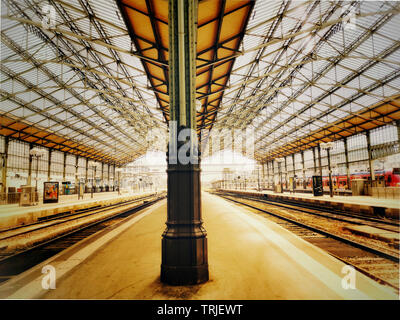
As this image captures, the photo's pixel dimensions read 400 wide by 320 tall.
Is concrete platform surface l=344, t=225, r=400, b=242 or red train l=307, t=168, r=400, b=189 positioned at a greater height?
red train l=307, t=168, r=400, b=189

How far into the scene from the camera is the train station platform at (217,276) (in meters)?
2.84

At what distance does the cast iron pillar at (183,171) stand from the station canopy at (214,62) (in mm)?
4156

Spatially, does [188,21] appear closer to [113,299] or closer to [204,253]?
[204,253]

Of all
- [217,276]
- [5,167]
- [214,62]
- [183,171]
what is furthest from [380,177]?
[5,167]

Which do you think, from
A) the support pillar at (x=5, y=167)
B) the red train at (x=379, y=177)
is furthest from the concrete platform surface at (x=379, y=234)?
the support pillar at (x=5, y=167)

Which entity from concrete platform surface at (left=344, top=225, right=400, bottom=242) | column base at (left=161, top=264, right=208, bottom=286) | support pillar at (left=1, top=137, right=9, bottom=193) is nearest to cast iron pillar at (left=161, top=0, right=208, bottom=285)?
column base at (left=161, top=264, right=208, bottom=286)

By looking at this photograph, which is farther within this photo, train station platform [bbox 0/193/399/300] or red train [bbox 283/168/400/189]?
red train [bbox 283/168/400/189]

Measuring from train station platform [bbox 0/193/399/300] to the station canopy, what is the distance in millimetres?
6703

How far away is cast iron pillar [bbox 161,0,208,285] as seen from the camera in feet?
10.3

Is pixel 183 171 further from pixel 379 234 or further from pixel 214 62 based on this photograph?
pixel 214 62

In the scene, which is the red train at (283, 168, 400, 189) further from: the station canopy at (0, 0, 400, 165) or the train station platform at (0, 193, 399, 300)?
the train station platform at (0, 193, 399, 300)

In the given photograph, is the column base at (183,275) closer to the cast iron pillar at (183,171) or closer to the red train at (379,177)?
the cast iron pillar at (183,171)

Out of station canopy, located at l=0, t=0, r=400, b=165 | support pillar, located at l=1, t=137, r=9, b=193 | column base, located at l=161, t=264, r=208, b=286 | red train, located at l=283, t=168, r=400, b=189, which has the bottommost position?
column base, located at l=161, t=264, r=208, b=286

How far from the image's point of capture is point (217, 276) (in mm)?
3336
